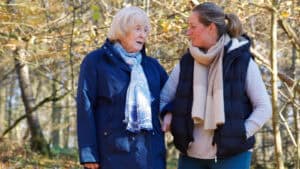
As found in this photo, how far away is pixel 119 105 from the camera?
3.44 metres

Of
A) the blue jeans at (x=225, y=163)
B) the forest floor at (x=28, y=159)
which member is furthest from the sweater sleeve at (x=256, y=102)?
the forest floor at (x=28, y=159)

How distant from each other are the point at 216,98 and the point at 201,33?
44 centimetres

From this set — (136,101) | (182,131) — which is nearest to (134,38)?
(136,101)

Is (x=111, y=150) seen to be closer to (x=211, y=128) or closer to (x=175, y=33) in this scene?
(x=211, y=128)

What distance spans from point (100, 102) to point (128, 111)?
19cm

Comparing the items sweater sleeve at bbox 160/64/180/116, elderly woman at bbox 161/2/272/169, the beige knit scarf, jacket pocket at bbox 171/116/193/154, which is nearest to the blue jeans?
elderly woman at bbox 161/2/272/169

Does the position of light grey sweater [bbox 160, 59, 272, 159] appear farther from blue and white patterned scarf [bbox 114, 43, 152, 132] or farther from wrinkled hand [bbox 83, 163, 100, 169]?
wrinkled hand [bbox 83, 163, 100, 169]

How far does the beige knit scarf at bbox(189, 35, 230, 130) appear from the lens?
3.40m

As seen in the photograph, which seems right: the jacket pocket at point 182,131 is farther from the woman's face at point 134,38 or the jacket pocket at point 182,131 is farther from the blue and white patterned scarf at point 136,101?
the woman's face at point 134,38

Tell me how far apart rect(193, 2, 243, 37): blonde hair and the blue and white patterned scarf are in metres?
0.52

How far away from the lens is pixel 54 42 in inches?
312

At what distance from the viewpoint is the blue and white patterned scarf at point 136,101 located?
3.42 metres

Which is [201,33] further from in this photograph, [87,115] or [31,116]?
[31,116]

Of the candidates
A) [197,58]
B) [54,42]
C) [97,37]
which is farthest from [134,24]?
[54,42]
